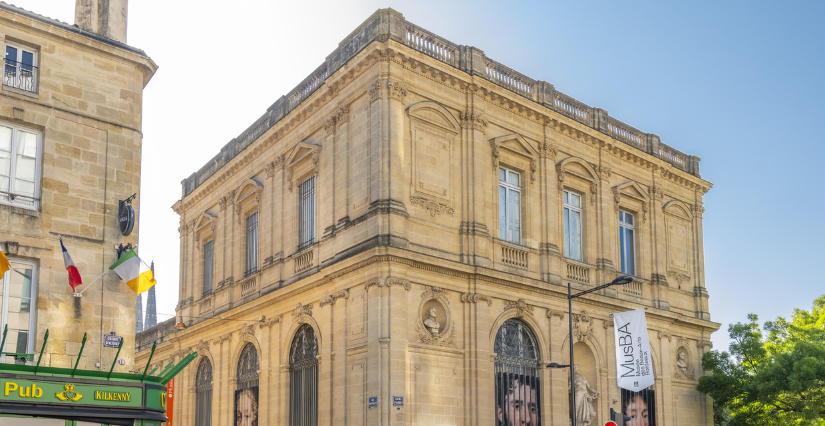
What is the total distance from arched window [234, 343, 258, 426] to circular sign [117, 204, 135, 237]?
49.0 ft

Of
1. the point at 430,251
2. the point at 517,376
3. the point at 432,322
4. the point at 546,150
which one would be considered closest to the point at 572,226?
the point at 546,150

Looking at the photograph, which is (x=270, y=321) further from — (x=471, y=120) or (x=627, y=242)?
(x=627, y=242)

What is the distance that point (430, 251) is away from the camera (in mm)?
25188

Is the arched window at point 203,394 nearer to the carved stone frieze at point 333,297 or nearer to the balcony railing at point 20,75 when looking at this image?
the carved stone frieze at point 333,297

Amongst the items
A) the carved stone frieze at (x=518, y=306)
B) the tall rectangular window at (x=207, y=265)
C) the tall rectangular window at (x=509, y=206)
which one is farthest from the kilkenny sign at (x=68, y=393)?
the tall rectangular window at (x=207, y=265)

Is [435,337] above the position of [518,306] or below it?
below

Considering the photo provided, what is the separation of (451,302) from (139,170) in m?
11.1

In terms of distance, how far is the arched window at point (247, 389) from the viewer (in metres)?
30.4

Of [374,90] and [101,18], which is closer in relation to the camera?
[101,18]

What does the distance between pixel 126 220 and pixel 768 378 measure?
908 inches

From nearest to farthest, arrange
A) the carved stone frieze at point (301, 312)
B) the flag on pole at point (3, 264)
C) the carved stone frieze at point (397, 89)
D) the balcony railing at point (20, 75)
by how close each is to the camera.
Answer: the flag on pole at point (3, 264) → the balcony railing at point (20, 75) → the carved stone frieze at point (397, 89) → the carved stone frieze at point (301, 312)

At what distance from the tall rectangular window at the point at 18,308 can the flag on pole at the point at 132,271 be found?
1.43 metres

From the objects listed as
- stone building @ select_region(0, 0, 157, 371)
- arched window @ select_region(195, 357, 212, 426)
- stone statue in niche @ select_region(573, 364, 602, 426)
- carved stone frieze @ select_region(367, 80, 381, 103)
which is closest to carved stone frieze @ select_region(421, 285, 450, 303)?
carved stone frieze @ select_region(367, 80, 381, 103)

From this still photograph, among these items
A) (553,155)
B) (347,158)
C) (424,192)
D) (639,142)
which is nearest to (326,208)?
(347,158)
